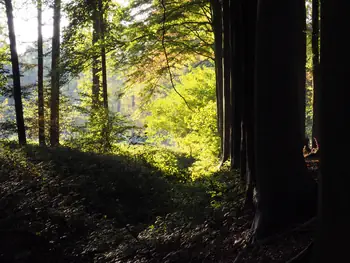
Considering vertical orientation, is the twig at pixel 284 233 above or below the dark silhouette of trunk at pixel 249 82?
below

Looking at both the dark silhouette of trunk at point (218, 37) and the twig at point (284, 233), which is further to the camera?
the dark silhouette of trunk at point (218, 37)

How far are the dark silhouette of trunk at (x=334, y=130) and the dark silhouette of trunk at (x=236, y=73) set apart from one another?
11.3ft

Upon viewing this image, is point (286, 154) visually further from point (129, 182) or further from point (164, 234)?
point (129, 182)

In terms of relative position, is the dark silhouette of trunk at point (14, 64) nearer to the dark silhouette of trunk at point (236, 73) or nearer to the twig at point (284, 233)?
the dark silhouette of trunk at point (236, 73)

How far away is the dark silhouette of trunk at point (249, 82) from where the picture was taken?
569 cm

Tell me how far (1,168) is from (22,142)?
18.6 ft

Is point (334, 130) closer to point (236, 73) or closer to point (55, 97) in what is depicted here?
point (236, 73)

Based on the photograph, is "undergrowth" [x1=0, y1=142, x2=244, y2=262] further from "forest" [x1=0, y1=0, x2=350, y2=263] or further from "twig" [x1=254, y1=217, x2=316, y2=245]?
"twig" [x1=254, y1=217, x2=316, y2=245]

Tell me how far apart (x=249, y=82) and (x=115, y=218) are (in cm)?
465

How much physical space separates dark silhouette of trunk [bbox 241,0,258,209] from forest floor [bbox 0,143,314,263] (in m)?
0.59

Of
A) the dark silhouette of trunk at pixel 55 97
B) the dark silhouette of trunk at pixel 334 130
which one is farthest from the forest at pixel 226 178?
the dark silhouette of trunk at pixel 55 97

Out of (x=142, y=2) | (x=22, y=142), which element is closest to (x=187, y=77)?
(x=142, y=2)

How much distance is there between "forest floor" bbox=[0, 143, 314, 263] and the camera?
5311 millimetres

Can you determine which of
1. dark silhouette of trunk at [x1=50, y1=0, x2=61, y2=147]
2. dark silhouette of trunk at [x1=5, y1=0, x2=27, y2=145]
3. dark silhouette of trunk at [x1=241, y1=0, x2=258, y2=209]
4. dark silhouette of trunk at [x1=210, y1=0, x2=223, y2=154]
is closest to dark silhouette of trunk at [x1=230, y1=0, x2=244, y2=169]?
dark silhouette of trunk at [x1=241, y1=0, x2=258, y2=209]
